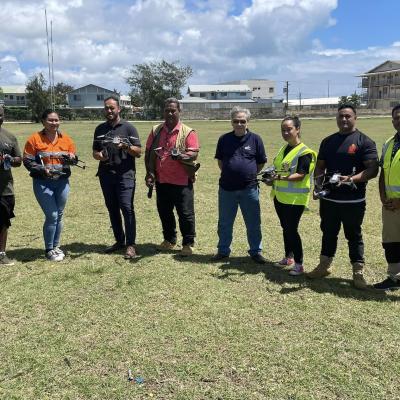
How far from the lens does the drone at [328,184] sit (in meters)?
4.87

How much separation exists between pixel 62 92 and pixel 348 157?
3676 inches

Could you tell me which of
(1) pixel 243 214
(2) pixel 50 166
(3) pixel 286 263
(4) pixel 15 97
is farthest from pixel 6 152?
(4) pixel 15 97

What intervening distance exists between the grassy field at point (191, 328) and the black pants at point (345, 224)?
1.44 feet

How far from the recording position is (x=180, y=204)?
248 inches

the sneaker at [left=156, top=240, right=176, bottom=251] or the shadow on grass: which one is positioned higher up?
the sneaker at [left=156, top=240, right=176, bottom=251]

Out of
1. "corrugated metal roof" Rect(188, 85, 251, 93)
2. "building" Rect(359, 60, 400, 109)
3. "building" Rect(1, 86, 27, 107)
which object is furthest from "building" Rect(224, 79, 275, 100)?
"building" Rect(1, 86, 27, 107)

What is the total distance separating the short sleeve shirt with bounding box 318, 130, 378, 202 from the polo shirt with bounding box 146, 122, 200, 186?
6.14ft

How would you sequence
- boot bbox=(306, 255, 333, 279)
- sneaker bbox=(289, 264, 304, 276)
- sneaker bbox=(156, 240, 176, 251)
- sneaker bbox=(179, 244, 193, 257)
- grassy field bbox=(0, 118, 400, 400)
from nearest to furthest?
grassy field bbox=(0, 118, 400, 400), boot bbox=(306, 255, 333, 279), sneaker bbox=(289, 264, 304, 276), sneaker bbox=(179, 244, 193, 257), sneaker bbox=(156, 240, 176, 251)

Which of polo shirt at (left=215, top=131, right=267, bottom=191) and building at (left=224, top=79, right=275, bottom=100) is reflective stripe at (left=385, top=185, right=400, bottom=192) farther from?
building at (left=224, top=79, right=275, bottom=100)

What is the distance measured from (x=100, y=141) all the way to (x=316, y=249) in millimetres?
3615

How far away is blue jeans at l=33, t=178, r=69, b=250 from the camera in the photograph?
596cm

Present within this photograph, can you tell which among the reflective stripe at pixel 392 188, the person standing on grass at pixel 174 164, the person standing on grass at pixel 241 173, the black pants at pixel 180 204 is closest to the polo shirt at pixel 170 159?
the person standing on grass at pixel 174 164

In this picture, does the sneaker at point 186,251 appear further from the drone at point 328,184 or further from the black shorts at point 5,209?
the black shorts at point 5,209

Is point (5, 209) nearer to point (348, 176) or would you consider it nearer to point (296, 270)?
point (296, 270)
